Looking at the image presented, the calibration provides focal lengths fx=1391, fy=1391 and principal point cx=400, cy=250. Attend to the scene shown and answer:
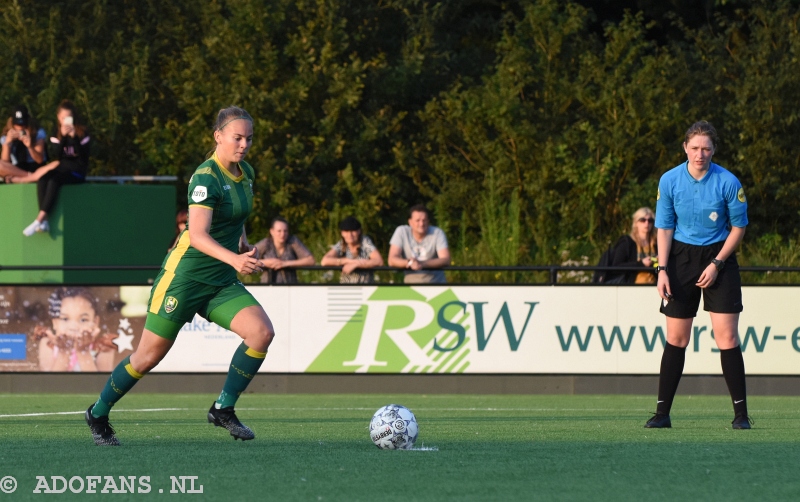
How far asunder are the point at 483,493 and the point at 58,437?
3508mm

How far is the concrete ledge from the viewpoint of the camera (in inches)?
571

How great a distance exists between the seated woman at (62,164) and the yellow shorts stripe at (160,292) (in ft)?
31.0

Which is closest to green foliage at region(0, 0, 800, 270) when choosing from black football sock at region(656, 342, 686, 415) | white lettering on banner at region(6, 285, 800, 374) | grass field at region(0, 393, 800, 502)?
white lettering on banner at region(6, 285, 800, 374)

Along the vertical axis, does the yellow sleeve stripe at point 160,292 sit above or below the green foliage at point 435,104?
below

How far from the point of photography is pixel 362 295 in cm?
1494

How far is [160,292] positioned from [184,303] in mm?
159

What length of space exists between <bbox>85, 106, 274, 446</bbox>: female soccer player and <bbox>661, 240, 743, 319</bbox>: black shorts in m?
2.83

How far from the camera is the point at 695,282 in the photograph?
8.89 meters

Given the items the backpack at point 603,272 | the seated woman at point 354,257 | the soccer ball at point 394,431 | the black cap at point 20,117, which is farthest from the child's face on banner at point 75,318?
the soccer ball at point 394,431

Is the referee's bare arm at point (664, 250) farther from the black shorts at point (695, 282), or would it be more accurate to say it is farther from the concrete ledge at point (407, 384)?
the concrete ledge at point (407, 384)

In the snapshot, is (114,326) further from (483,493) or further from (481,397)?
(483,493)

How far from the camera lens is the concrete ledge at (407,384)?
14500mm

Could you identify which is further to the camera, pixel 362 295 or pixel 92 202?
pixel 92 202

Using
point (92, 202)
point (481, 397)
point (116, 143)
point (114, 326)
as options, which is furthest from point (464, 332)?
point (116, 143)
